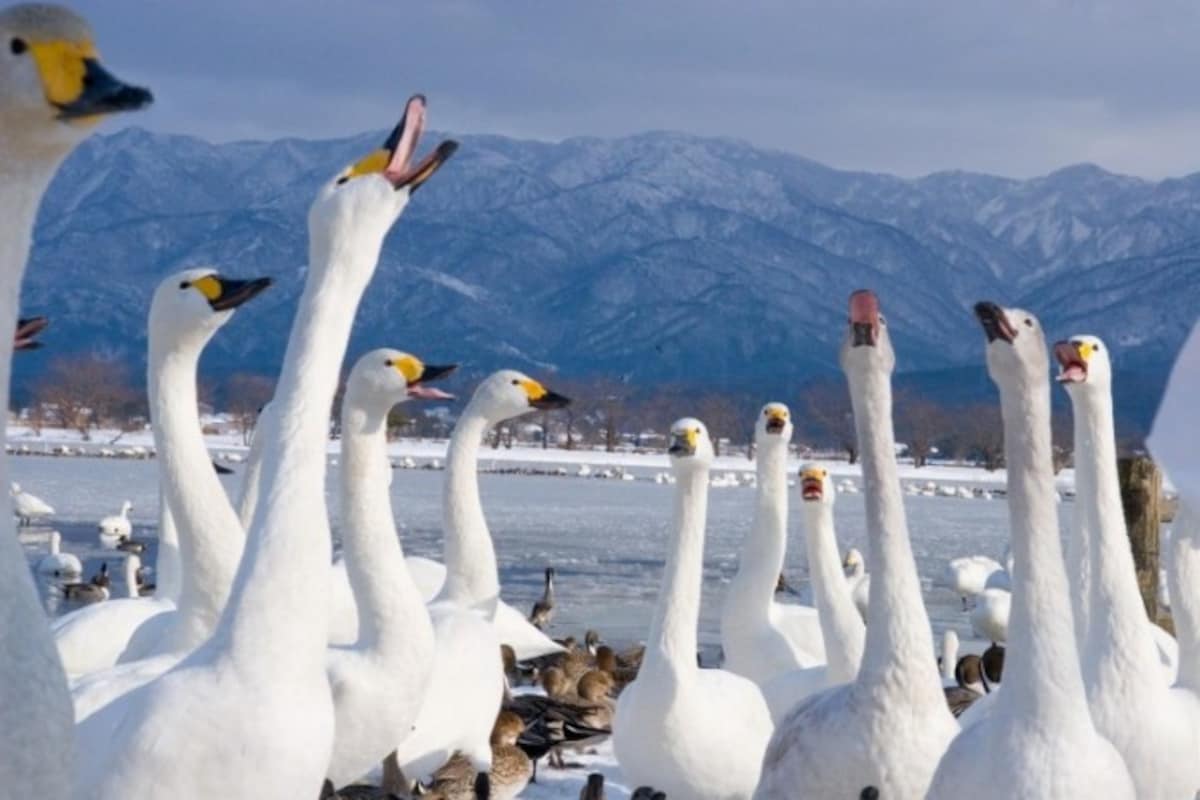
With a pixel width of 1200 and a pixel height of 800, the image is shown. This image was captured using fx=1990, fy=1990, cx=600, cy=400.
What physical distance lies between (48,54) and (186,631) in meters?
3.39

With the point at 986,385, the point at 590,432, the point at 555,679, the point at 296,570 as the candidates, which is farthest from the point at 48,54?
the point at 986,385

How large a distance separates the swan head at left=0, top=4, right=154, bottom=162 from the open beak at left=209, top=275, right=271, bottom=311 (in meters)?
3.53

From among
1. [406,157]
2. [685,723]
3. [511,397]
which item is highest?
[406,157]

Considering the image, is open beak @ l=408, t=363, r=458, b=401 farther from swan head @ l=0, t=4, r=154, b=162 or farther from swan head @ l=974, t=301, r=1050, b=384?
swan head @ l=0, t=4, r=154, b=162

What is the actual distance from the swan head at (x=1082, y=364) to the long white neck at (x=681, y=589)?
1612mm

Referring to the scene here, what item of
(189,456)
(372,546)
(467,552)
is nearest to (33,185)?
(189,456)

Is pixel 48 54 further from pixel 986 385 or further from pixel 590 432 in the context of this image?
pixel 986 385

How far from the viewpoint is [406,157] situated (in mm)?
5215

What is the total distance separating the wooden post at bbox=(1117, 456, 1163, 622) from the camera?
11188 mm

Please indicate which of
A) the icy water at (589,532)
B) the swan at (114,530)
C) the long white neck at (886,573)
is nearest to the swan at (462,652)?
the long white neck at (886,573)

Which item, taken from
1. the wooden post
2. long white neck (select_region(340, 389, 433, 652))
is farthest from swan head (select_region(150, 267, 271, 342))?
the wooden post

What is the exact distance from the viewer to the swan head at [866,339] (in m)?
6.18

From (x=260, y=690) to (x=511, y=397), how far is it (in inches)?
228

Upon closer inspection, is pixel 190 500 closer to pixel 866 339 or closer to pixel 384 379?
pixel 384 379
